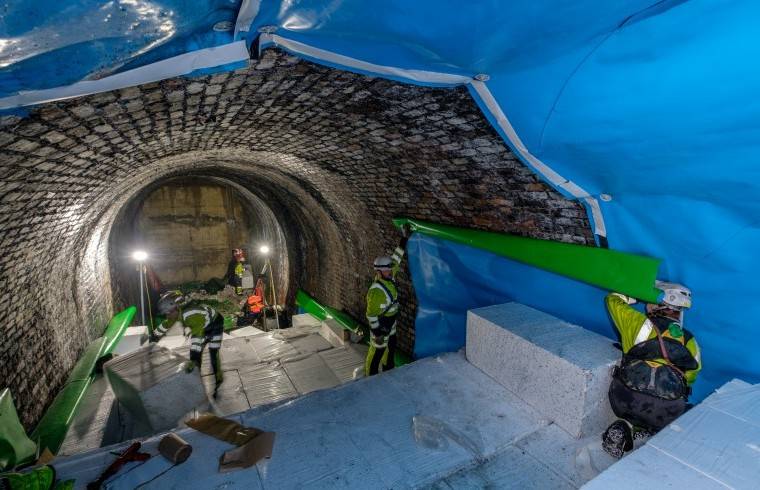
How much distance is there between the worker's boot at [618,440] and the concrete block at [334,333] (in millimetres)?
5713

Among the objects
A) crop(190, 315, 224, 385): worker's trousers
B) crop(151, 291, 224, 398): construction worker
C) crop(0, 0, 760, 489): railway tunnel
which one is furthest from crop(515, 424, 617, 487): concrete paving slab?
crop(190, 315, 224, 385): worker's trousers

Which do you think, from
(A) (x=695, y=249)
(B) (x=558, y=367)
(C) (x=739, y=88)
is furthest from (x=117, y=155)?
(A) (x=695, y=249)

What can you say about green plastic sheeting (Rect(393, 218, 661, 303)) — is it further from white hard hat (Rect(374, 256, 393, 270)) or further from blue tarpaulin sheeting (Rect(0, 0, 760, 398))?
white hard hat (Rect(374, 256, 393, 270))

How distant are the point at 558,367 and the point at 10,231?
4.89 metres

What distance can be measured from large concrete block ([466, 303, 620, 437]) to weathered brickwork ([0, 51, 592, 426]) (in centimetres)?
91

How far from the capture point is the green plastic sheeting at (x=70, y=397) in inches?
171

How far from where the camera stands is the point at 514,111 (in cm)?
236

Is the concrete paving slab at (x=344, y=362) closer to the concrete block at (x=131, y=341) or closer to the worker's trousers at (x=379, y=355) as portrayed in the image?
the worker's trousers at (x=379, y=355)

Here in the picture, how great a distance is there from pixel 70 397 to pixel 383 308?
4.51 meters

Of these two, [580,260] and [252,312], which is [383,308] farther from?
[252,312]

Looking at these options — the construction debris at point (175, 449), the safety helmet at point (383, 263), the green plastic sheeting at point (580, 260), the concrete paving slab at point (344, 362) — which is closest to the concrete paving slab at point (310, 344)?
the concrete paving slab at point (344, 362)

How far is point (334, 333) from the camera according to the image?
7965 millimetres

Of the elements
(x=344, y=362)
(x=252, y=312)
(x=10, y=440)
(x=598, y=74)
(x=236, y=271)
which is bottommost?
(x=252, y=312)

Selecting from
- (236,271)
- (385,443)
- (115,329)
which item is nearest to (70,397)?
(115,329)
